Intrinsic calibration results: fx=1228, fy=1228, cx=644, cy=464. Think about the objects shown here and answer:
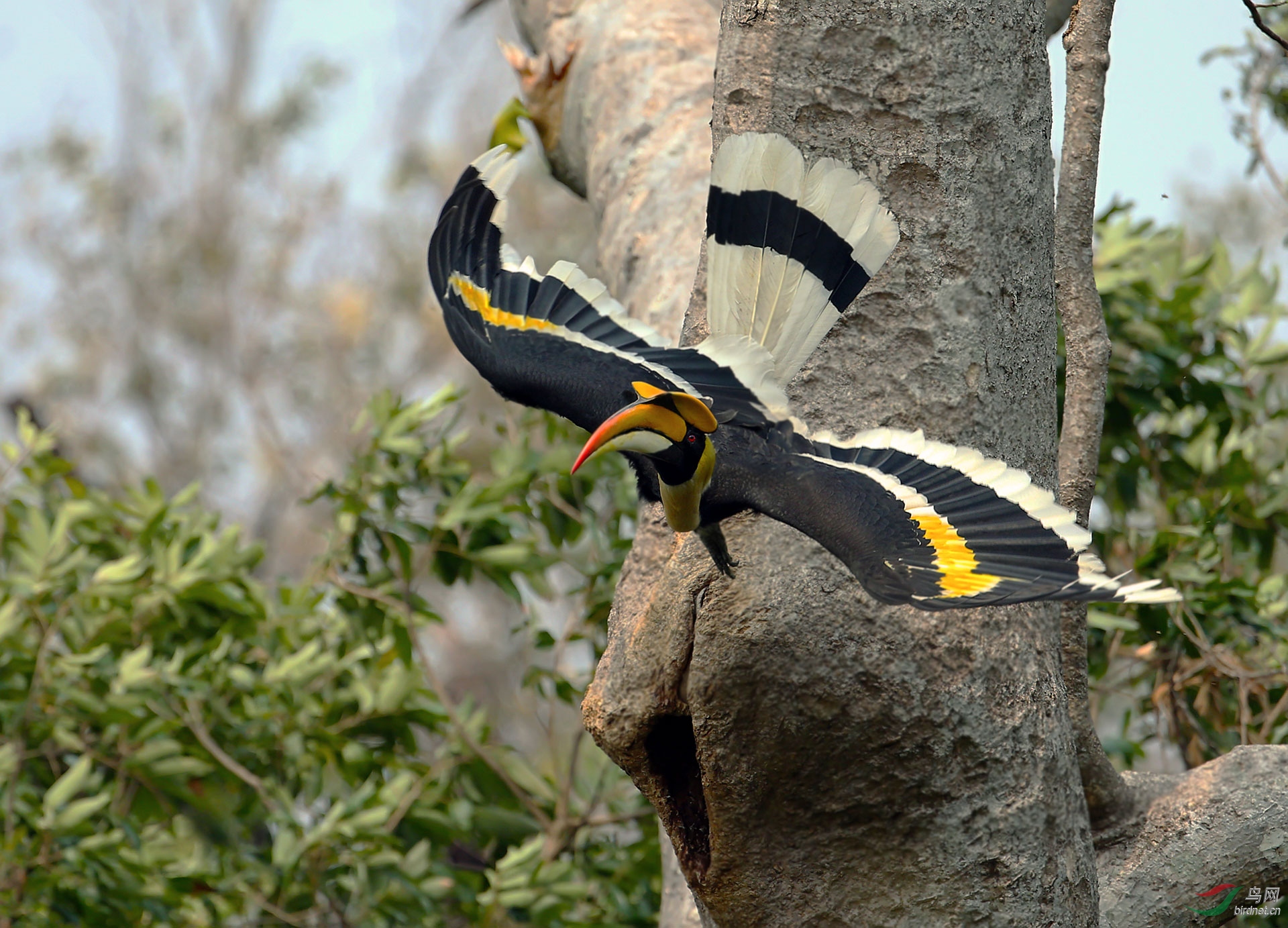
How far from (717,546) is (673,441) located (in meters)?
0.14

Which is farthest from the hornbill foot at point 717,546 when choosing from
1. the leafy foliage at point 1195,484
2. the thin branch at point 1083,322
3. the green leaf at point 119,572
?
the green leaf at point 119,572

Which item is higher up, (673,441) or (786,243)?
(786,243)

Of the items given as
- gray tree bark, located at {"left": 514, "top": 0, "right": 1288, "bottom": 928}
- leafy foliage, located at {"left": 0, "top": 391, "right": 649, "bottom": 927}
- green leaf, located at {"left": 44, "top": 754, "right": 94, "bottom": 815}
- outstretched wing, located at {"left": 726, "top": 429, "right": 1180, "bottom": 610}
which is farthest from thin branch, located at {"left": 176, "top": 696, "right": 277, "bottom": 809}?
outstretched wing, located at {"left": 726, "top": 429, "right": 1180, "bottom": 610}

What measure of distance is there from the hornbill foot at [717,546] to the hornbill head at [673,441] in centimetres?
3

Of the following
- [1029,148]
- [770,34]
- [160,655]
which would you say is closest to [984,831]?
[1029,148]

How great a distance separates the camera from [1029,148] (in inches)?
64.6

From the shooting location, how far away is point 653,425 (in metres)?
1.40

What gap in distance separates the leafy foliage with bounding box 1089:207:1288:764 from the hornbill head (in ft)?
4.65

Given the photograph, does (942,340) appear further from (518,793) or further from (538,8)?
(538,8)

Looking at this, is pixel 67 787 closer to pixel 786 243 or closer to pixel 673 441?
pixel 673 441

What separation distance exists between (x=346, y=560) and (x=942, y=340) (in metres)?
1.83

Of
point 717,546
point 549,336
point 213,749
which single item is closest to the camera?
point 717,546

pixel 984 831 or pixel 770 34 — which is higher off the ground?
pixel 770 34

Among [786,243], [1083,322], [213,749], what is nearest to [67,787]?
[213,749]
